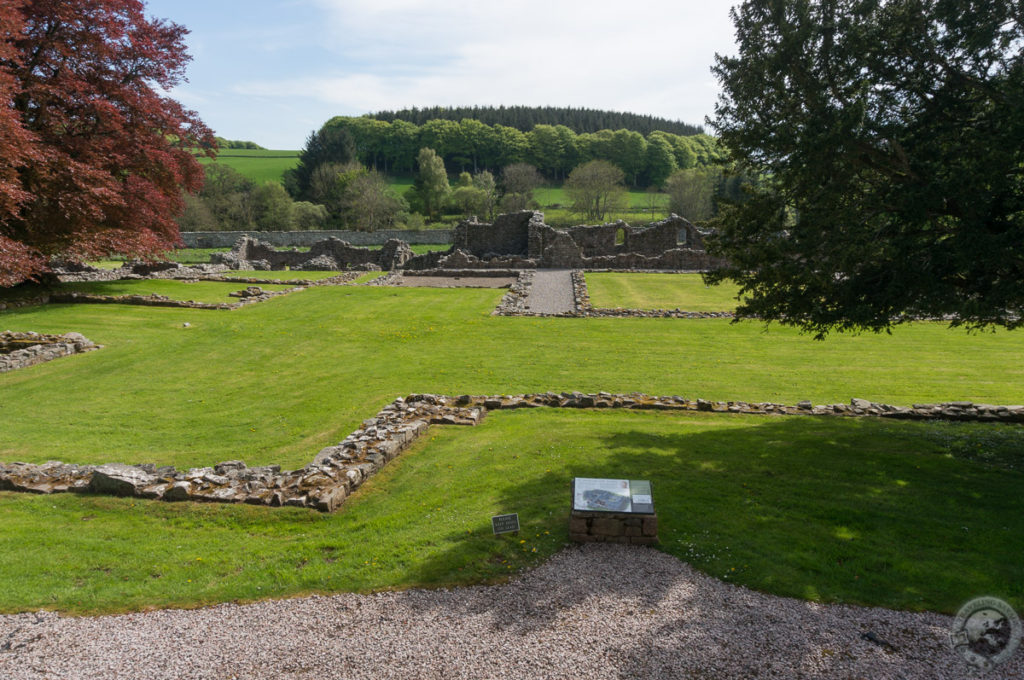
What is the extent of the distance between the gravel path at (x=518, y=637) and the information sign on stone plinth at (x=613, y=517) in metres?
0.77

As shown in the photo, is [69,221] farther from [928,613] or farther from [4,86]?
[928,613]

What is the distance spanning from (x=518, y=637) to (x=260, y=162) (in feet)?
439

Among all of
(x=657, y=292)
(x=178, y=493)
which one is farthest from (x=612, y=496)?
(x=657, y=292)

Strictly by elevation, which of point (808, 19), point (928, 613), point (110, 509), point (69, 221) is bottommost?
point (110, 509)

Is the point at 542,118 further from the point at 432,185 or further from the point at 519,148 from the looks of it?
the point at 432,185

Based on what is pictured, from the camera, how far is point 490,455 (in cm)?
1163

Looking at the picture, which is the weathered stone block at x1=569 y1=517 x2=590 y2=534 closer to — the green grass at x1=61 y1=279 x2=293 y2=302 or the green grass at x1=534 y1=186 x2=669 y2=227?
the green grass at x1=61 y1=279 x2=293 y2=302

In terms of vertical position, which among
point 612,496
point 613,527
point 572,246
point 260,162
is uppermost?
point 260,162

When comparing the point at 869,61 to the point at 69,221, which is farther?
the point at 69,221

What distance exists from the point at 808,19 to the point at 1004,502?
27.3 feet

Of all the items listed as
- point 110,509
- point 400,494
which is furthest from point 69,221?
point 400,494

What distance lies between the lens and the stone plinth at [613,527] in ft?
26.7

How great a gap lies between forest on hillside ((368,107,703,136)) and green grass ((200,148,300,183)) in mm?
22784

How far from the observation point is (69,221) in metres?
27.6
